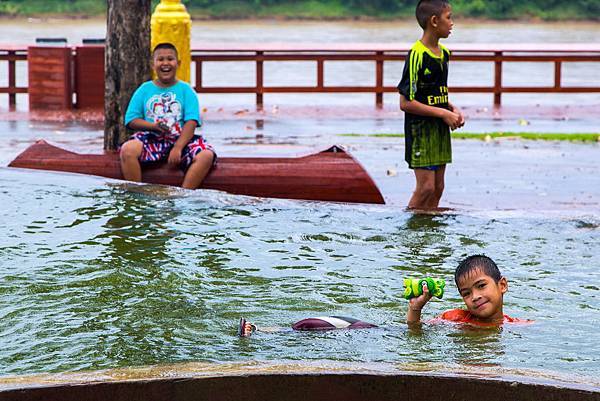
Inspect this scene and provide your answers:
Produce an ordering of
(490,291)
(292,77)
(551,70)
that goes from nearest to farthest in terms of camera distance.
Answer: (490,291) → (292,77) → (551,70)

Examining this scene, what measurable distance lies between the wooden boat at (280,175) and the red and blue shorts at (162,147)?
0.22ft

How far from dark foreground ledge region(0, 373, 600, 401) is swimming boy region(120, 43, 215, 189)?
479 centimetres

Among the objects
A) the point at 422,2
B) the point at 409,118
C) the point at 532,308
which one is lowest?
the point at 532,308

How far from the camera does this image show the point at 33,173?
9531 millimetres

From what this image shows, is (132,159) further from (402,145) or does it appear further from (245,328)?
(402,145)

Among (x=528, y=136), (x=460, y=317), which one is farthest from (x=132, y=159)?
(x=528, y=136)

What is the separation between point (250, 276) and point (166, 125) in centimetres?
258

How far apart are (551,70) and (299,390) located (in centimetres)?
2742

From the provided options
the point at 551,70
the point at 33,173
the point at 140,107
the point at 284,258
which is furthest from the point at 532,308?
the point at 551,70

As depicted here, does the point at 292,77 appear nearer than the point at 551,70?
Yes

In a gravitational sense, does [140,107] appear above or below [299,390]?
above

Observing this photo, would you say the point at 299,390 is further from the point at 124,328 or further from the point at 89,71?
the point at 89,71

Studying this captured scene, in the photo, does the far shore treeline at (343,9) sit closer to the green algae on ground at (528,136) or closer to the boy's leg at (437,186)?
the green algae on ground at (528,136)

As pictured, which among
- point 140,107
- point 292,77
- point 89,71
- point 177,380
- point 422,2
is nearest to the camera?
point 177,380
